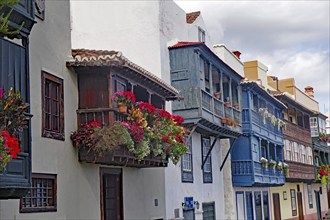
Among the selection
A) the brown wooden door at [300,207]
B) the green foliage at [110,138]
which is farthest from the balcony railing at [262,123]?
the green foliage at [110,138]

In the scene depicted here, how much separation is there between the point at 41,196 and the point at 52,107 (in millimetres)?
2195

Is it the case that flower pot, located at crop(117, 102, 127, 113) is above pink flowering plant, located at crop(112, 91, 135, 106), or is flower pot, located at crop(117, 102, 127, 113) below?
below

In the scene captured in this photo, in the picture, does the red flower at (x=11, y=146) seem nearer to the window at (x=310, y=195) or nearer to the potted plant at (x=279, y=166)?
the potted plant at (x=279, y=166)

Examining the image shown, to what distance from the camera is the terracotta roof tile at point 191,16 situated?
83.3ft

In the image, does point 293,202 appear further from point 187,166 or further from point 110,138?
point 110,138

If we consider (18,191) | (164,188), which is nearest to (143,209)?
(164,188)

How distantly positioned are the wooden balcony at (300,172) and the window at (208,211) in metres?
11.5

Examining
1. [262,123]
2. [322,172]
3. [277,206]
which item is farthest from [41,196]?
[322,172]

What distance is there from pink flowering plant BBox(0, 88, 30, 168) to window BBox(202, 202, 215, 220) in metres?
16.5

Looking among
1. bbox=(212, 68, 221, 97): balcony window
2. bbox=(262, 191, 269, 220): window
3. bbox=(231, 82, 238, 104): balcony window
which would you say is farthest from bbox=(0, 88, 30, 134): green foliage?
bbox=(262, 191, 269, 220): window

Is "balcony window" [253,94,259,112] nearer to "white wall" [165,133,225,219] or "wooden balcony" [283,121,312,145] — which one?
"white wall" [165,133,225,219]

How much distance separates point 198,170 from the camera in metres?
24.1

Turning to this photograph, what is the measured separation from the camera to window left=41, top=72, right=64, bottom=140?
1391cm

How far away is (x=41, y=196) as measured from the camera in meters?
13.5
